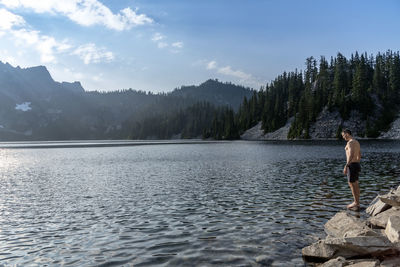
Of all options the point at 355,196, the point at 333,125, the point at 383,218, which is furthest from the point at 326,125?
the point at 383,218

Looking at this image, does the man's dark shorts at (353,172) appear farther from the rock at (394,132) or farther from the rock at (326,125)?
the rock at (326,125)

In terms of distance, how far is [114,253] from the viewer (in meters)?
10.8

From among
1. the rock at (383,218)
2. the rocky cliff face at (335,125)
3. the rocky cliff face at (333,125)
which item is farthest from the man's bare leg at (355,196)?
the rocky cliff face at (333,125)

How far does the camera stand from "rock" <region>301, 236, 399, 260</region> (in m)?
9.42

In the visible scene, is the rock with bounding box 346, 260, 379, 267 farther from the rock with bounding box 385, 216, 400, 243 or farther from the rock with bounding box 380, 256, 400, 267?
the rock with bounding box 385, 216, 400, 243

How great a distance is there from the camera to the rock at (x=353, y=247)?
371 inches

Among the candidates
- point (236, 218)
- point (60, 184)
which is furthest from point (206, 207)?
point (60, 184)

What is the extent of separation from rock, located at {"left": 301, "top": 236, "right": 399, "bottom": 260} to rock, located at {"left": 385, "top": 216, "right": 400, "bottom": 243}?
1.92 ft

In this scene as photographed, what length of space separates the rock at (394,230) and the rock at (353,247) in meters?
0.59

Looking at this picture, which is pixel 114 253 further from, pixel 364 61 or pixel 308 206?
pixel 364 61

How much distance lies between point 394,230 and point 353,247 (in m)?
1.95

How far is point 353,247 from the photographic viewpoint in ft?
31.7

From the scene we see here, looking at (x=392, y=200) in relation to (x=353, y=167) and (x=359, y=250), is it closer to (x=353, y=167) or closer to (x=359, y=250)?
(x=353, y=167)

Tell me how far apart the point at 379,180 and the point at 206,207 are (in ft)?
62.5
